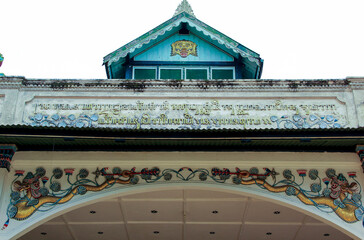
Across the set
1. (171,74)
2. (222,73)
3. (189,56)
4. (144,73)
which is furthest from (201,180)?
(189,56)

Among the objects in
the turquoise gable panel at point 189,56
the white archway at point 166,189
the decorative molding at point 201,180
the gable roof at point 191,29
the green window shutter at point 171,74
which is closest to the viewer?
the white archway at point 166,189

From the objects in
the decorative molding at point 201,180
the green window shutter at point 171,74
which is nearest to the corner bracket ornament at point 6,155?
the decorative molding at point 201,180

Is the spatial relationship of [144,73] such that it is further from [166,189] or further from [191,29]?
[166,189]

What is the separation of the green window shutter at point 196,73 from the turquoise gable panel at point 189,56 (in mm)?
290

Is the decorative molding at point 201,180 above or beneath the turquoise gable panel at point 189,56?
beneath

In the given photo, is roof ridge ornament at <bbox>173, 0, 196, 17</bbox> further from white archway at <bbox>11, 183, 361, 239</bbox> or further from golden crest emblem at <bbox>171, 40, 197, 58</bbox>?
white archway at <bbox>11, 183, 361, 239</bbox>

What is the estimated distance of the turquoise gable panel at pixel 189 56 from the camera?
12125 millimetres

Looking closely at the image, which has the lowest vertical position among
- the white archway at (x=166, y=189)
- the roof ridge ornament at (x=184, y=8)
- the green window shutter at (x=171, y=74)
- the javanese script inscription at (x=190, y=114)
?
the white archway at (x=166, y=189)

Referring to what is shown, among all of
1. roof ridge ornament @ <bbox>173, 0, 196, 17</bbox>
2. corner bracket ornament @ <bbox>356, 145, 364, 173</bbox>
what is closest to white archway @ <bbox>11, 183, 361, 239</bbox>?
corner bracket ornament @ <bbox>356, 145, 364, 173</bbox>

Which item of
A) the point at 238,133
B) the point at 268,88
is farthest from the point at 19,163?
the point at 268,88

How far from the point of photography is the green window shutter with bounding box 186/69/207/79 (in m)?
12.0

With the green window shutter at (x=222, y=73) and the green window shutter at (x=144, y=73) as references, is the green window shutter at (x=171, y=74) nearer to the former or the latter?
the green window shutter at (x=144, y=73)

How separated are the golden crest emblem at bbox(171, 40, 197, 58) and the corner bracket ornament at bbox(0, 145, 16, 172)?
527 cm

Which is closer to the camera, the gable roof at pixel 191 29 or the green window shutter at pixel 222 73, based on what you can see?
the gable roof at pixel 191 29
